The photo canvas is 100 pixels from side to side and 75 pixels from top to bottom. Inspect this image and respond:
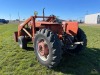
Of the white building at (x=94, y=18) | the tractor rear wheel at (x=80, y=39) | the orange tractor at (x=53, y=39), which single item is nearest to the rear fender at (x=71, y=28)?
the orange tractor at (x=53, y=39)

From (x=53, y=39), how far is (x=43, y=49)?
0.70 metres

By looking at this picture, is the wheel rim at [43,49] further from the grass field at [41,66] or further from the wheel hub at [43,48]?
the grass field at [41,66]

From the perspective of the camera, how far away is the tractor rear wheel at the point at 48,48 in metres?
5.03

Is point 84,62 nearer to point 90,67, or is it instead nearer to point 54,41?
point 90,67

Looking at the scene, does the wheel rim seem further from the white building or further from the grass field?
the white building

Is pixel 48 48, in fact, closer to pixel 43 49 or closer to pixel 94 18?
pixel 43 49

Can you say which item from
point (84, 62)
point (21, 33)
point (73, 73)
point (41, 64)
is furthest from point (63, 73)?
point (21, 33)

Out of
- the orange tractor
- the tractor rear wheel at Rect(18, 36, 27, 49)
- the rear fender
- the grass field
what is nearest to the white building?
the tractor rear wheel at Rect(18, 36, 27, 49)

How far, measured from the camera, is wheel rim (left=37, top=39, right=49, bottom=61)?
218 inches

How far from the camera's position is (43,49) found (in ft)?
18.3

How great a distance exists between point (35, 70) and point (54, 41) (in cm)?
113

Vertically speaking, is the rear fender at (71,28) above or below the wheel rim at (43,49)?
above

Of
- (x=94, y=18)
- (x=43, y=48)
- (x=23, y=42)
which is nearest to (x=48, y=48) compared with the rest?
(x=43, y=48)

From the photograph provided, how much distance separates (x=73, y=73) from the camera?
5281 millimetres
